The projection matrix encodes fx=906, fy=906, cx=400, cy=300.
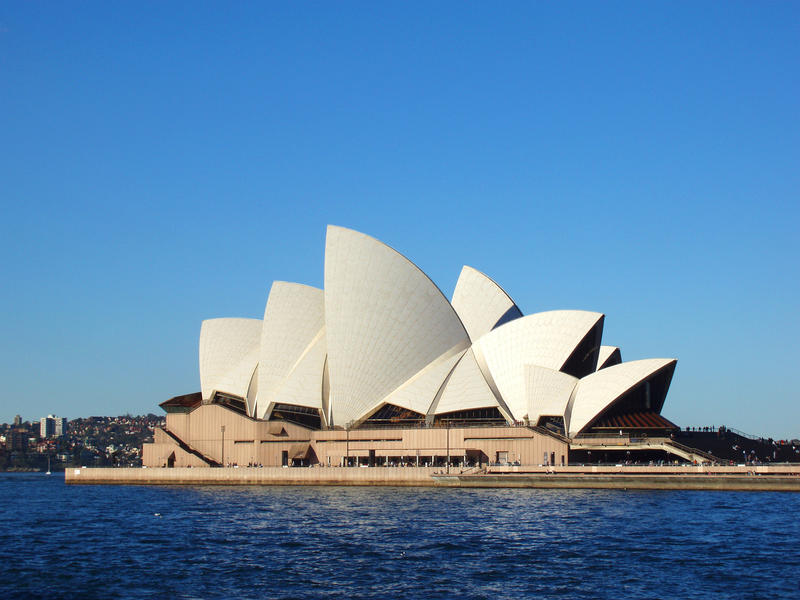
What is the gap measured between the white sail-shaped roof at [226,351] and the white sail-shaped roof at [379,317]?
11097 mm

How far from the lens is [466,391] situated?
67188mm

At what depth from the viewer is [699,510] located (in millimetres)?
42594

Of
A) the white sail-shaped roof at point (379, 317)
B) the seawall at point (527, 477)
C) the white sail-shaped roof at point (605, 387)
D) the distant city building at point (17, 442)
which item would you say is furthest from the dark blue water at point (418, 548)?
the distant city building at point (17, 442)

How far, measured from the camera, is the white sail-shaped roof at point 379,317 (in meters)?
69.0

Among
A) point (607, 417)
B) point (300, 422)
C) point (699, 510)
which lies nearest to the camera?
point (699, 510)

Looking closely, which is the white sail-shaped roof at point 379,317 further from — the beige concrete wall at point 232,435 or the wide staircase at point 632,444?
the wide staircase at point 632,444

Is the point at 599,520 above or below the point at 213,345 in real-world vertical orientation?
below

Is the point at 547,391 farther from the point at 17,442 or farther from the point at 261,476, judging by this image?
the point at 17,442

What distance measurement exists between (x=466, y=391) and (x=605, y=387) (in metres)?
10.2

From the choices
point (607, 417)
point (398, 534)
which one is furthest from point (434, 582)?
point (607, 417)

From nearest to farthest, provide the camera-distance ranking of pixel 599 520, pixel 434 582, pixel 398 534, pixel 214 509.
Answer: pixel 434 582 < pixel 398 534 < pixel 599 520 < pixel 214 509

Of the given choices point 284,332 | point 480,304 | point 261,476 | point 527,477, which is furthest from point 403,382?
point 527,477

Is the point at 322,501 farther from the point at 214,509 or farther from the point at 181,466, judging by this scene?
the point at 181,466

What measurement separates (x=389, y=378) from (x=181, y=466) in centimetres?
1980
